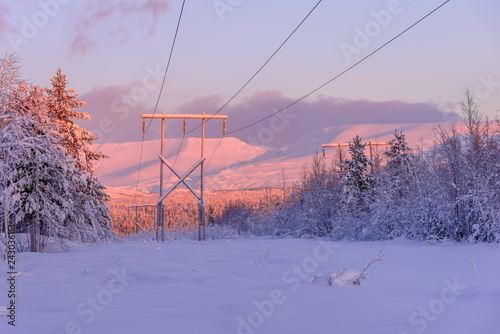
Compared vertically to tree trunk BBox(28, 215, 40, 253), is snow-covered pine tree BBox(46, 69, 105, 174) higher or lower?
higher

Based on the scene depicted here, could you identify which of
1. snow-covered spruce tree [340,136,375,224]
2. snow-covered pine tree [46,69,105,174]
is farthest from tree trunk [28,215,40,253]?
snow-covered spruce tree [340,136,375,224]

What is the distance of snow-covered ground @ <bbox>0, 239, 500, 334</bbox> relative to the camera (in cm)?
423

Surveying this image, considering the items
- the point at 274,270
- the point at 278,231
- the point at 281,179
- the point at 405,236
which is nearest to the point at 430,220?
the point at 405,236

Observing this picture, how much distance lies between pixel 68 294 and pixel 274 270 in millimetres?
3513

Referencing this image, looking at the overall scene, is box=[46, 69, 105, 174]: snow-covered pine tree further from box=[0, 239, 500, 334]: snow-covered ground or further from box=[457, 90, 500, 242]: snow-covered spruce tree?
box=[457, 90, 500, 242]: snow-covered spruce tree

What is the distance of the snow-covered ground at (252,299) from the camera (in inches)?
166

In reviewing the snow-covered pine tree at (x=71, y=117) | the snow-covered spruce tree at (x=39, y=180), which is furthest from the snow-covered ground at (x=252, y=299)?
the snow-covered pine tree at (x=71, y=117)

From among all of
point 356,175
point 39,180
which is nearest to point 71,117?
point 39,180

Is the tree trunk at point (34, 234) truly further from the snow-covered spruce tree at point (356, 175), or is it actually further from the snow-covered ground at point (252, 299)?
the snow-covered spruce tree at point (356, 175)

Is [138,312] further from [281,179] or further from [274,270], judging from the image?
[281,179]

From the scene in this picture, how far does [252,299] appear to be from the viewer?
528cm

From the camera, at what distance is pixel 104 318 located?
463cm

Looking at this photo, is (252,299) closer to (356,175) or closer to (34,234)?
(34,234)

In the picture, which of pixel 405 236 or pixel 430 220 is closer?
pixel 430 220
